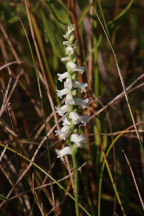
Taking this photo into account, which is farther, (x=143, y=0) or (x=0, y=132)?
(x=143, y=0)

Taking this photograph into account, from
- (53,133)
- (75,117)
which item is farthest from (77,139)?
(53,133)

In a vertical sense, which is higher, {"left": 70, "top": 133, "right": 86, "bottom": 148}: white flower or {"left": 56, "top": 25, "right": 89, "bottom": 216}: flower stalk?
{"left": 56, "top": 25, "right": 89, "bottom": 216}: flower stalk

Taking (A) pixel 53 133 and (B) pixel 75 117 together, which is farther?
(A) pixel 53 133

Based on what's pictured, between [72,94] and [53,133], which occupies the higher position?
[72,94]

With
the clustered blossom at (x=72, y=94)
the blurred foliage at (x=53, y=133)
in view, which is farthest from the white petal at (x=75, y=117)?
the blurred foliage at (x=53, y=133)

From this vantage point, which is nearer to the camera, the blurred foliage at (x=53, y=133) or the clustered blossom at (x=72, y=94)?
the clustered blossom at (x=72, y=94)

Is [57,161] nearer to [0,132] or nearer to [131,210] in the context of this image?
[0,132]

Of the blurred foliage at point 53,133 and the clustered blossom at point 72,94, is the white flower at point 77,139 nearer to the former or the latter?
the clustered blossom at point 72,94

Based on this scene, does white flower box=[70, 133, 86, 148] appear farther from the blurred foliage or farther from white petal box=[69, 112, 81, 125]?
the blurred foliage

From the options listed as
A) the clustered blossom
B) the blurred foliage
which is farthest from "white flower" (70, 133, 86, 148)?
the blurred foliage

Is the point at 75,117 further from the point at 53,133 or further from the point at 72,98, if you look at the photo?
the point at 53,133

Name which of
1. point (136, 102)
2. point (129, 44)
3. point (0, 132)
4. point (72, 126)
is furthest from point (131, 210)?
point (129, 44)
